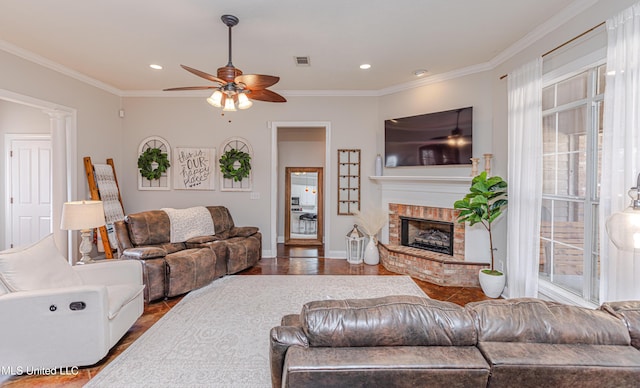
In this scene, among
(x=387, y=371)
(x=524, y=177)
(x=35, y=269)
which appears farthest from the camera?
(x=524, y=177)

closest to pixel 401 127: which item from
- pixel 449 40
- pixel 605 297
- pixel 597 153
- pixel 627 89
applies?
pixel 449 40

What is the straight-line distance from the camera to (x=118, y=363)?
2299 mm

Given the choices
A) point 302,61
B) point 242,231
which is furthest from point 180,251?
point 302,61

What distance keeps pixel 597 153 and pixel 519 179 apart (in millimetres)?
732

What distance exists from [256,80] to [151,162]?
11.1 ft

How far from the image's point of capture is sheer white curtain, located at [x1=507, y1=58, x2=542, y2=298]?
3014 millimetres

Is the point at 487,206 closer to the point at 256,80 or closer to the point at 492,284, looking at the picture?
the point at 492,284

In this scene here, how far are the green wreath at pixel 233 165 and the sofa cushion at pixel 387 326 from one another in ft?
13.7

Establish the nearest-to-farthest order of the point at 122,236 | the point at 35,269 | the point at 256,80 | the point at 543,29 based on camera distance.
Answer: the point at 35,269 → the point at 256,80 → the point at 543,29 → the point at 122,236

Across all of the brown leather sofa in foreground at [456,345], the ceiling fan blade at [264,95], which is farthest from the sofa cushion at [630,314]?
the ceiling fan blade at [264,95]

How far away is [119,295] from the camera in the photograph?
253 cm

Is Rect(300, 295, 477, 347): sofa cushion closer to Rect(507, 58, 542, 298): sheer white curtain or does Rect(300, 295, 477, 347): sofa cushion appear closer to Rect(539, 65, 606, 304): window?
Rect(539, 65, 606, 304): window

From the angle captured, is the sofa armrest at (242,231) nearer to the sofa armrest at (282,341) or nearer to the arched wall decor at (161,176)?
the arched wall decor at (161,176)

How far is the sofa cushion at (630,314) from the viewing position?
3.97 ft
